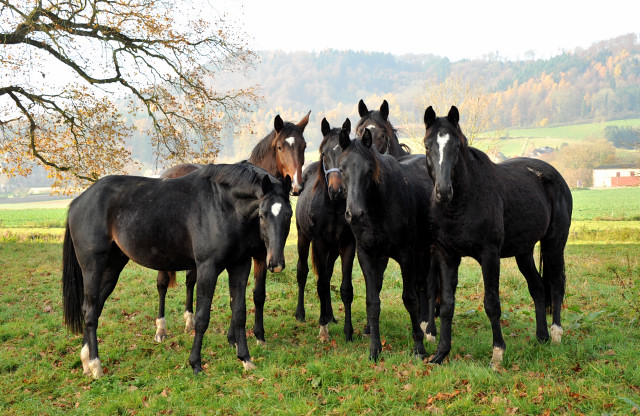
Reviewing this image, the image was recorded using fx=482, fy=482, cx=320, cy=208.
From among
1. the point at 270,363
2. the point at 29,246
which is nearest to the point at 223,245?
the point at 270,363

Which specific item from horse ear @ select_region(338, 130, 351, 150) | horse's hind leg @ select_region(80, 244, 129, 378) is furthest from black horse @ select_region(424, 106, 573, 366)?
horse's hind leg @ select_region(80, 244, 129, 378)

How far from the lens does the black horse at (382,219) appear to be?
17.1 ft

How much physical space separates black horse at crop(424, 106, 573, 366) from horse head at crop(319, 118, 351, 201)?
40.2 inches

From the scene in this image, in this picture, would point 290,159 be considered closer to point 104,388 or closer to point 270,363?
point 270,363

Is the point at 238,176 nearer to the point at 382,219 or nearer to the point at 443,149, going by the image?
the point at 382,219

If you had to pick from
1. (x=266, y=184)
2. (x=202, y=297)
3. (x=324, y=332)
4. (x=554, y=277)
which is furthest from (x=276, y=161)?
(x=554, y=277)

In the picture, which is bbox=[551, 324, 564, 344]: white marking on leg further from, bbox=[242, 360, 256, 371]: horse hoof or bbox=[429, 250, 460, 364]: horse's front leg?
bbox=[242, 360, 256, 371]: horse hoof

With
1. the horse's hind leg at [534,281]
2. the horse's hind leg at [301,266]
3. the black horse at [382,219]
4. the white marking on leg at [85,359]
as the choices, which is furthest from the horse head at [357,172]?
the white marking on leg at [85,359]

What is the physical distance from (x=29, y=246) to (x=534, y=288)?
17.1 meters

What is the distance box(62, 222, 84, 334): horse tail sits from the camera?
6.19 meters

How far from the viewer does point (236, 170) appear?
Answer: 18.7 ft

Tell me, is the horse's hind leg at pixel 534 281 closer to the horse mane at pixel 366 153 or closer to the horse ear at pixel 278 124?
the horse mane at pixel 366 153

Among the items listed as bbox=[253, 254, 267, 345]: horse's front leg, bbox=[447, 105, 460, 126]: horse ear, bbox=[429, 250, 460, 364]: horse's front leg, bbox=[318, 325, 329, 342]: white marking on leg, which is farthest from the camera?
bbox=[318, 325, 329, 342]: white marking on leg

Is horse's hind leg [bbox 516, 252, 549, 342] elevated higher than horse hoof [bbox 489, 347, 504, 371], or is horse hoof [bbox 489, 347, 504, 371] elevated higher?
horse's hind leg [bbox 516, 252, 549, 342]
